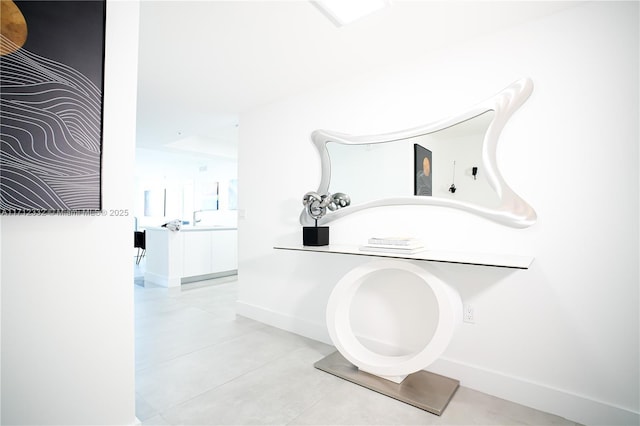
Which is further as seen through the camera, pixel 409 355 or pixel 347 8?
pixel 409 355

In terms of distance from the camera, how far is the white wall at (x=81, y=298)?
122 centimetres

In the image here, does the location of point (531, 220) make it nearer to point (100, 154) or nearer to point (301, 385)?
point (301, 385)

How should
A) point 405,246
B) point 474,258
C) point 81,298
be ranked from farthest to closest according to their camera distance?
point 405,246, point 474,258, point 81,298

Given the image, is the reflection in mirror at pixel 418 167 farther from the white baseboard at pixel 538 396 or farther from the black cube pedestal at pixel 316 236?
the white baseboard at pixel 538 396

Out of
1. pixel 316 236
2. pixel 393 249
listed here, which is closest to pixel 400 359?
pixel 393 249

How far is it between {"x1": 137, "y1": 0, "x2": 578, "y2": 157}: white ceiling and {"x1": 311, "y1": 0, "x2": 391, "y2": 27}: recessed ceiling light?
0.06 metres

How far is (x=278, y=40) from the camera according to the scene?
2.18 metres

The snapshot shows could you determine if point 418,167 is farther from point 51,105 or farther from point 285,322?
point 51,105

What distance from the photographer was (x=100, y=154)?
4.60ft

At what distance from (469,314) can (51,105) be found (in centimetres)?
250

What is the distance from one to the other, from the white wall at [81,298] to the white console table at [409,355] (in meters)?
1.28

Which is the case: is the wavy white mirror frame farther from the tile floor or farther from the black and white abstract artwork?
the black and white abstract artwork

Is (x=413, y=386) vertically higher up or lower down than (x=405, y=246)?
lower down

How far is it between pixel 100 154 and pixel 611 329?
2709 millimetres
